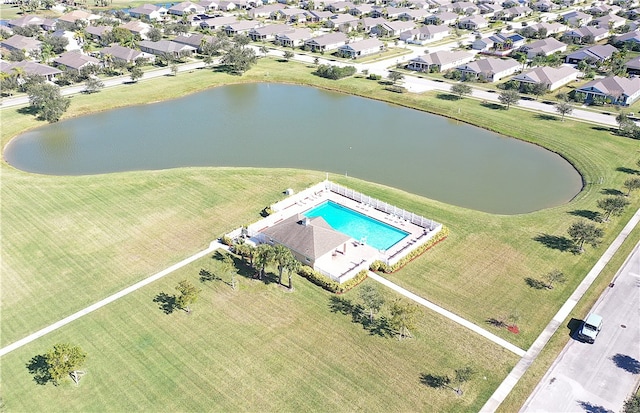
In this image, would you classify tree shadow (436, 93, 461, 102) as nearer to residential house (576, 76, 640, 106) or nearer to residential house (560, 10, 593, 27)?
residential house (576, 76, 640, 106)

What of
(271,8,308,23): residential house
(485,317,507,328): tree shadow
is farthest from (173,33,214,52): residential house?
(485,317,507,328): tree shadow

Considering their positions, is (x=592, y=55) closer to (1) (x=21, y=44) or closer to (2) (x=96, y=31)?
(2) (x=96, y=31)

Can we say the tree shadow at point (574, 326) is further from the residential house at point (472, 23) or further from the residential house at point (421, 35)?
the residential house at point (472, 23)

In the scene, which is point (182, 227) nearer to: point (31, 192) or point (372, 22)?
point (31, 192)

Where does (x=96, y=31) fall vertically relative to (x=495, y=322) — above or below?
above

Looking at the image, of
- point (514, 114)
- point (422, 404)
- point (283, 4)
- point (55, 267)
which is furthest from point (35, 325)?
point (283, 4)

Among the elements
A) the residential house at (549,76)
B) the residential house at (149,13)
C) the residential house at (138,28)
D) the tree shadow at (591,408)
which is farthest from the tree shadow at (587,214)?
the residential house at (149,13)

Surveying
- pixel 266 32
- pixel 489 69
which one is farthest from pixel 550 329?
pixel 266 32
